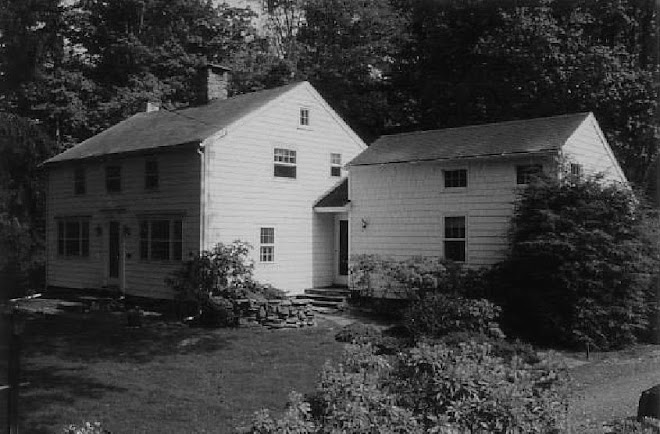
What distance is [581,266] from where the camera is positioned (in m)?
15.3

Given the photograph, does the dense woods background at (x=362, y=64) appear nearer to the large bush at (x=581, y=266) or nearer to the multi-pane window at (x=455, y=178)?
the multi-pane window at (x=455, y=178)

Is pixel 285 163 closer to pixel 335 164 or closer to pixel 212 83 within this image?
pixel 335 164

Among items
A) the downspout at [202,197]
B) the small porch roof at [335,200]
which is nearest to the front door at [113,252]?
the downspout at [202,197]

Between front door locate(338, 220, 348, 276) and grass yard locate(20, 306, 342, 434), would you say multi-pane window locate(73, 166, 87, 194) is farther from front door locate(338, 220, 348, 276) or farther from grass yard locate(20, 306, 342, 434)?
front door locate(338, 220, 348, 276)

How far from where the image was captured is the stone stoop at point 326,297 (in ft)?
67.4

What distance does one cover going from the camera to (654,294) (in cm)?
1653

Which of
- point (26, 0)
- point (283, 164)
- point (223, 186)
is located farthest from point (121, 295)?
point (26, 0)

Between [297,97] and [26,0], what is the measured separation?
1033 cm

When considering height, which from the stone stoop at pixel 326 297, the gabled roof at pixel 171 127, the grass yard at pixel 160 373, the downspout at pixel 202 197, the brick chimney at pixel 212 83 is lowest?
the grass yard at pixel 160 373

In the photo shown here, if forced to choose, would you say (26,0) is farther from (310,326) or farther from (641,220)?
(641,220)

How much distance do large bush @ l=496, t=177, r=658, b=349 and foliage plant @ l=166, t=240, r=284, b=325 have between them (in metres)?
7.42

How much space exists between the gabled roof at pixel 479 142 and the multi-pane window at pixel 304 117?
8.64 ft

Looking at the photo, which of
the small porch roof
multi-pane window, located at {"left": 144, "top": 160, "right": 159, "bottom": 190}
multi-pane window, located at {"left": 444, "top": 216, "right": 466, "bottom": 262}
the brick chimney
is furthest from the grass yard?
the brick chimney

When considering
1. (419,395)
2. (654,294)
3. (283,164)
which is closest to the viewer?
(419,395)
